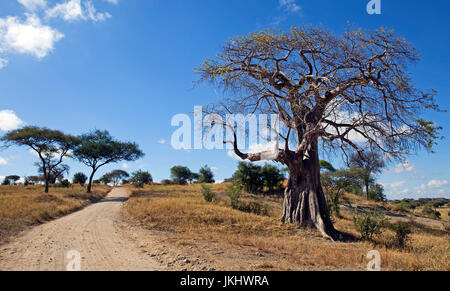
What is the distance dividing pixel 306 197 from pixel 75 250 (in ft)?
31.2

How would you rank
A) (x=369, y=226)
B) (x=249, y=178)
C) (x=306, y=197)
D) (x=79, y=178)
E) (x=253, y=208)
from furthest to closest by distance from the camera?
(x=79, y=178)
(x=249, y=178)
(x=253, y=208)
(x=306, y=197)
(x=369, y=226)

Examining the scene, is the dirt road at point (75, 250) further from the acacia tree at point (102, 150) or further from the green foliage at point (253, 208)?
the acacia tree at point (102, 150)

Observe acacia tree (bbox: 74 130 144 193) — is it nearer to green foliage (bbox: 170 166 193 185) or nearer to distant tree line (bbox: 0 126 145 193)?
distant tree line (bbox: 0 126 145 193)

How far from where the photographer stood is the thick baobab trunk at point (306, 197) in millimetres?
11680

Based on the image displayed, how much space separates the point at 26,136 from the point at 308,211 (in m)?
30.5

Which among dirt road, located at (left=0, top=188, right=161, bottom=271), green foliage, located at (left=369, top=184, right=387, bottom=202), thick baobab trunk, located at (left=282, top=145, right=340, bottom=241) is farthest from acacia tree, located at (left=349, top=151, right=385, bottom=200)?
green foliage, located at (left=369, top=184, right=387, bottom=202)

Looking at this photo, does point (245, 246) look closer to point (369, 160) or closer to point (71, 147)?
point (369, 160)

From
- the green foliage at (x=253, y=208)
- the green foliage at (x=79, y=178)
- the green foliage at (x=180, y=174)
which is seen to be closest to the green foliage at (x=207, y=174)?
the green foliage at (x=180, y=174)

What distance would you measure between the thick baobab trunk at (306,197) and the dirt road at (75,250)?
7.60m

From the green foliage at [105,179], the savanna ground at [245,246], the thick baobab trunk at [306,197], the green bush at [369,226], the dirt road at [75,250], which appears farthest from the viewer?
the green foliage at [105,179]

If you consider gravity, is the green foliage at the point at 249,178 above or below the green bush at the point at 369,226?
above

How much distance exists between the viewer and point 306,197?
474 inches

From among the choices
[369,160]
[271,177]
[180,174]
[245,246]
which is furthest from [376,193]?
[180,174]
